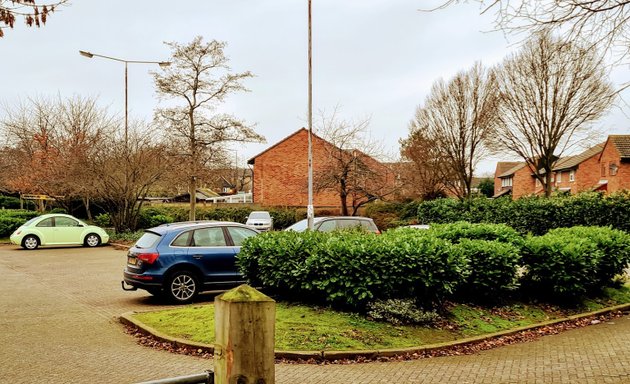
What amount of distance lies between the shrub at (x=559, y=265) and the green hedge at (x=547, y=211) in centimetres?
1242

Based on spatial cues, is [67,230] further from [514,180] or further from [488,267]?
[514,180]

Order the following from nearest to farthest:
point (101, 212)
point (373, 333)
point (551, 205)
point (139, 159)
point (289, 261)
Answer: point (373, 333) → point (289, 261) → point (551, 205) → point (139, 159) → point (101, 212)

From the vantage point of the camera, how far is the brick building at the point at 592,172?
43625 mm

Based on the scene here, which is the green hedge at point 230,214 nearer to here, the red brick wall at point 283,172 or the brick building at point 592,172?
the red brick wall at point 283,172

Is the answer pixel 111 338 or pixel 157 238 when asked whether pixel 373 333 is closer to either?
pixel 111 338

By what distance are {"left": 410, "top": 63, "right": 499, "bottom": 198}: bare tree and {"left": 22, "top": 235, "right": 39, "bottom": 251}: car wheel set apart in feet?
89.0

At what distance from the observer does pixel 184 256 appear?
11.3m

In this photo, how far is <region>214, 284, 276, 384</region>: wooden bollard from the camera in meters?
2.60

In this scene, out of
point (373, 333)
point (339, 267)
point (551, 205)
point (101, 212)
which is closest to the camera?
point (373, 333)

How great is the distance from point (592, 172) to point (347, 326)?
52.3 metres

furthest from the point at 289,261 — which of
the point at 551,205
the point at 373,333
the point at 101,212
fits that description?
the point at 101,212

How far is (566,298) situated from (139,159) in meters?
22.2

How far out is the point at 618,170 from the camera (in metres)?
43.9

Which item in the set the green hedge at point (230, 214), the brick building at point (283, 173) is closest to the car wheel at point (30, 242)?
the green hedge at point (230, 214)
